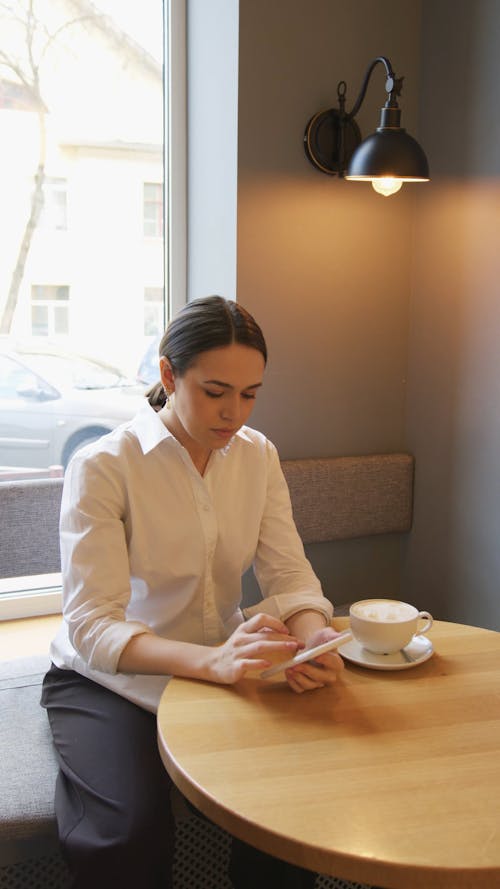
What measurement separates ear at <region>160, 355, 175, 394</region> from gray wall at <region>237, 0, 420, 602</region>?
70 cm

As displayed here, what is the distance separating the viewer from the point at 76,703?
159cm

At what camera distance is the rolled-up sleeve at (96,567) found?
1.43 m

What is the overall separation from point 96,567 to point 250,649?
33cm

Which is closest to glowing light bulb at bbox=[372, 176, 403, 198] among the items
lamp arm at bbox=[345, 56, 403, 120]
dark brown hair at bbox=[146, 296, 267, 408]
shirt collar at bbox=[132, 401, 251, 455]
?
lamp arm at bbox=[345, 56, 403, 120]

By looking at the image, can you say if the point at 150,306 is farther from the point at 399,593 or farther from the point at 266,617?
the point at 266,617

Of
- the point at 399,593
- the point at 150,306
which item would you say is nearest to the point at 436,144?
the point at 150,306

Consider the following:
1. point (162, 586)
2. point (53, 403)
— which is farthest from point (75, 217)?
point (162, 586)

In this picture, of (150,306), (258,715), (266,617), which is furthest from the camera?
(150,306)

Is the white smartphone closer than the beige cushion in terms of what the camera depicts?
Yes

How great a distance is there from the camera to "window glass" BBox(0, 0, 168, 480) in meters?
2.37

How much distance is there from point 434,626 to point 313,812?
1.98 ft

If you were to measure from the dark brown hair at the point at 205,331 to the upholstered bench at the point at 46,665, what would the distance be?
76 cm

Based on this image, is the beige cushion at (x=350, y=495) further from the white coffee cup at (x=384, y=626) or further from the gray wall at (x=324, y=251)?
the white coffee cup at (x=384, y=626)

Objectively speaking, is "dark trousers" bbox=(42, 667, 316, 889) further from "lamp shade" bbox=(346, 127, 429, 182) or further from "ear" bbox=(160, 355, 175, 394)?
"lamp shade" bbox=(346, 127, 429, 182)
